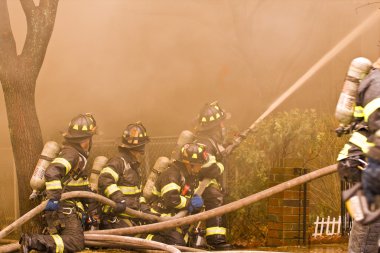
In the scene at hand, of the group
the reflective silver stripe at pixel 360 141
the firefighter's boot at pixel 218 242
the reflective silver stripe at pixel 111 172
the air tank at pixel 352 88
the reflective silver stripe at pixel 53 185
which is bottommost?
the firefighter's boot at pixel 218 242

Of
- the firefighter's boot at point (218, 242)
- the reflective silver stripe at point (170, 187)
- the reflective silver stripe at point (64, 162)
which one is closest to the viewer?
the reflective silver stripe at point (64, 162)

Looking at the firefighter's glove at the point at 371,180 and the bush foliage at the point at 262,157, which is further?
the bush foliage at the point at 262,157

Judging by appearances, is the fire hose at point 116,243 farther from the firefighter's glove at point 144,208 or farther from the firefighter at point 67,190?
the firefighter's glove at point 144,208

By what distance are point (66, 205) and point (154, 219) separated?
1033mm

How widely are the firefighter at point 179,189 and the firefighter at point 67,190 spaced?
842 millimetres

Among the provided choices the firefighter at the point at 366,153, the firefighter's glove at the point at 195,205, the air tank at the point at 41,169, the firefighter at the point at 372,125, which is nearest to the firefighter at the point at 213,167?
the firefighter's glove at the point at 195,205

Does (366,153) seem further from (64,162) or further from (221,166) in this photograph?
(221,166)

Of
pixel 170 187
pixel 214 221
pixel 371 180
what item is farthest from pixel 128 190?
pixel 371 180

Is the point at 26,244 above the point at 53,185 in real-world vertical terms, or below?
below

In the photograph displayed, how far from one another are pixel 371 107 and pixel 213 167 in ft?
11.4

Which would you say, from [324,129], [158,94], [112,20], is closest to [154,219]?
[324,129]

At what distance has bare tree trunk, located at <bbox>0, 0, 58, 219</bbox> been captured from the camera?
789 cm

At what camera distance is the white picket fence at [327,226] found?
8895 mm

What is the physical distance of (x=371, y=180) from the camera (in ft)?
14.1
